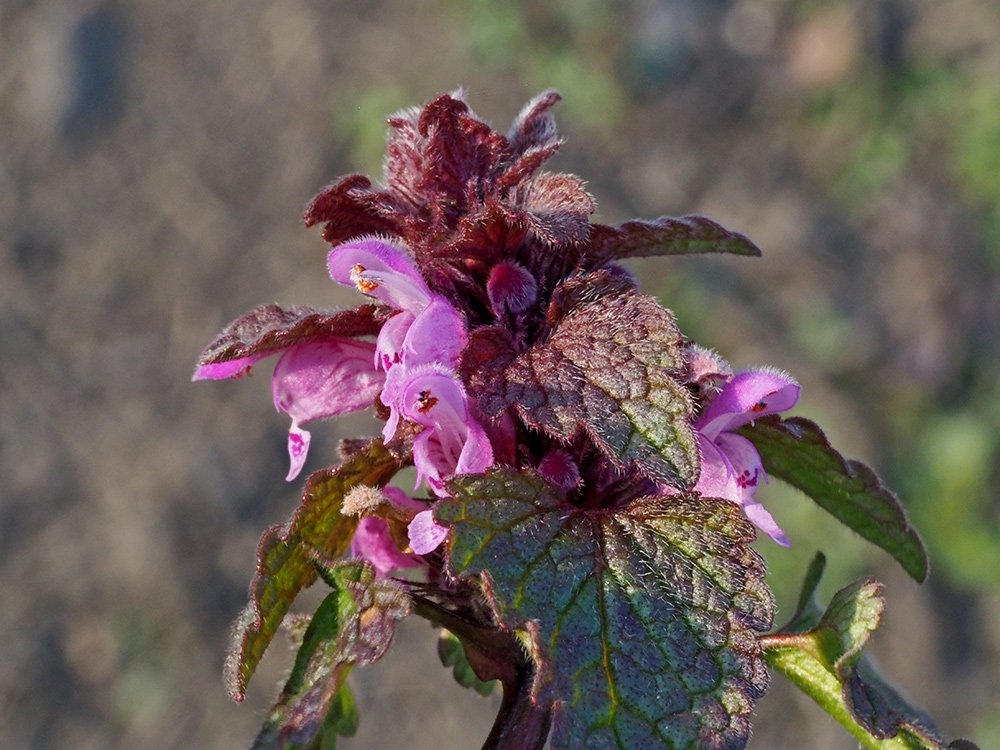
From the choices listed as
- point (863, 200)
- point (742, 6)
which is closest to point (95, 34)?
point (742, 6)

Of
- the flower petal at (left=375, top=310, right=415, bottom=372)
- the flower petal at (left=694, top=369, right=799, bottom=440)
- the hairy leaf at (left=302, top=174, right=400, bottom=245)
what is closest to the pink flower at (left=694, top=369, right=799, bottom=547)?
the flower petal at (left=694, top=369, right=799, bottom=440)

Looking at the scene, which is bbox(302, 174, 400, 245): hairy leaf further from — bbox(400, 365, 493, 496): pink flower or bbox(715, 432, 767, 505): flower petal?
bbox(715, 432, 767, 505): flower petal

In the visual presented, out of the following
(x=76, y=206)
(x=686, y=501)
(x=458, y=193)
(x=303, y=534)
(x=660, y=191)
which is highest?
(x=660, y=191)

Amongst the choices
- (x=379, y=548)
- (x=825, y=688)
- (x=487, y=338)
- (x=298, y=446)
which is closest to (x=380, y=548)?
(x=379, y=548)

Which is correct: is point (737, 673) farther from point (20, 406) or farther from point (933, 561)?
point (20, 406)

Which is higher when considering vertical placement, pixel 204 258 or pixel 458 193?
pixel 204 258
